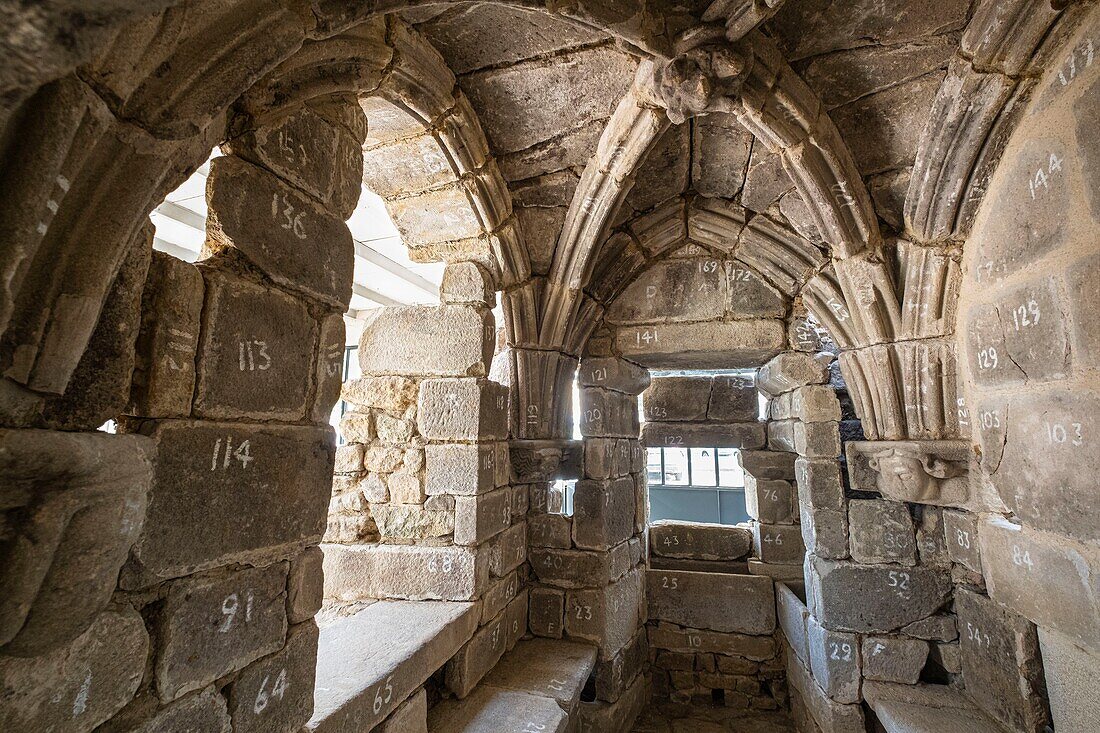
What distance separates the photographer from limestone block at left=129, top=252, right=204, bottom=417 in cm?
101

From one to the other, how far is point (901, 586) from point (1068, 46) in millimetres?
2795

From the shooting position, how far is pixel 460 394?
266 centimetres

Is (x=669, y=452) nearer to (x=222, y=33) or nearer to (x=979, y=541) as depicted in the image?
(x=979, y=541)

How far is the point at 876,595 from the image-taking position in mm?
3070

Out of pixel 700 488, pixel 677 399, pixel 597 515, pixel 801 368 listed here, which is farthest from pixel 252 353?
pixel 700 488

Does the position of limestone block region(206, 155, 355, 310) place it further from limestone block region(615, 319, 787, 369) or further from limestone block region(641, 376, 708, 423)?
limestone block region(641, 376, 708, 423)

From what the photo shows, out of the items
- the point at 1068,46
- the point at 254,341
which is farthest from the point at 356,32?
the point at 1068,46

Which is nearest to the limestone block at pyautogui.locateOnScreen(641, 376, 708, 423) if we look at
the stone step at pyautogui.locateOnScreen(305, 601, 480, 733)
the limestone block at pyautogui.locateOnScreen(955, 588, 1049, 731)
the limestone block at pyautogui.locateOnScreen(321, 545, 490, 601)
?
the limestone block at pyautogui.locateOnScreen(955, 588, 1049, 731)

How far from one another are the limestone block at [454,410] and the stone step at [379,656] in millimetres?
842

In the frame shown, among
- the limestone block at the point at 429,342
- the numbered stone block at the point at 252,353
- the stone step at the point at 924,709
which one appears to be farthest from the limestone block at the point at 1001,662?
the numbered stone block at the point at 252,353

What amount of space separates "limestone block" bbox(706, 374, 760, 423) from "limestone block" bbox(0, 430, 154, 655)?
4.50 m

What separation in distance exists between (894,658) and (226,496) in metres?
3.68

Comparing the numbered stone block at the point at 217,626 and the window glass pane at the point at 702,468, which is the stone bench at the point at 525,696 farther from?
the window glass pane at the point at 702,468

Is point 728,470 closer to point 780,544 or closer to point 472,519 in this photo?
point 780,544
